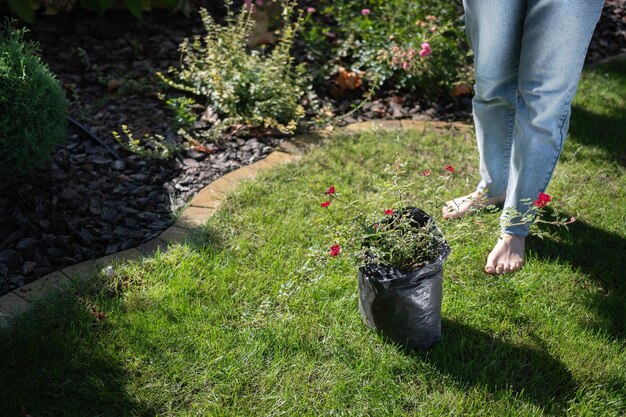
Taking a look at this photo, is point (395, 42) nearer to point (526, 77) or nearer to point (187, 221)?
point (526, 77)

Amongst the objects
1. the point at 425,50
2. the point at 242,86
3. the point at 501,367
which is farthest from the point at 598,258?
the point at 242,86

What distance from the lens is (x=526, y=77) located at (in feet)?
8.45

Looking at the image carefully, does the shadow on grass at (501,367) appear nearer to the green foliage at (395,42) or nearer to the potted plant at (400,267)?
the potted plant at (400,267)

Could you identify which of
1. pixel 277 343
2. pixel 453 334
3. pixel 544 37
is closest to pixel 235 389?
pixel 277 343

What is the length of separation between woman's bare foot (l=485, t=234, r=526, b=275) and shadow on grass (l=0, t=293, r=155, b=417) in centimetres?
150

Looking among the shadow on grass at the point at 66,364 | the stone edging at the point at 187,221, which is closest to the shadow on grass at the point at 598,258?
the stone edging at the point at 187,221

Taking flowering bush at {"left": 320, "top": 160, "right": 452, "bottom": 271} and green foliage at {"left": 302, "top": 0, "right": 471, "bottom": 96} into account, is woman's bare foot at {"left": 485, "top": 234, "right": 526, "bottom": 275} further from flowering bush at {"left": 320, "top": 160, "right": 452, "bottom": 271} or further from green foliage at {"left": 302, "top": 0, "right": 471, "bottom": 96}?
green foliage at {"left": 302, "top": 0, "right": 471, "bottom": 96}

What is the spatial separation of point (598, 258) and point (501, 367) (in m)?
0.86

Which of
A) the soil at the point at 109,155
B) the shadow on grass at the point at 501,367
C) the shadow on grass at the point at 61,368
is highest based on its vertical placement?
the soil at the point at 109,155

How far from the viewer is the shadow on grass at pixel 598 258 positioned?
2.61 meters

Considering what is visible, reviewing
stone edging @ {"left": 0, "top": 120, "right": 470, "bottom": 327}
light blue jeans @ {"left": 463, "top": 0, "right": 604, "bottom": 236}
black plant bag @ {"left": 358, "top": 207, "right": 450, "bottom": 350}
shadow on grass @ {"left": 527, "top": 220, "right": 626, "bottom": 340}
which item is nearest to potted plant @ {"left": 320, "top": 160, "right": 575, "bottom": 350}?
black plant bag @ {"left": 358, "top": 207, "right": 450, "bottom": 350}

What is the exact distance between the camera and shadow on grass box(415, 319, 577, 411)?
2.27 metres

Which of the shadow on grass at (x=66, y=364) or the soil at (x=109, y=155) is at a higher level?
the soil at (x=109, y=155)

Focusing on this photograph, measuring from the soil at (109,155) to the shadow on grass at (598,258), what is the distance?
1.35m
